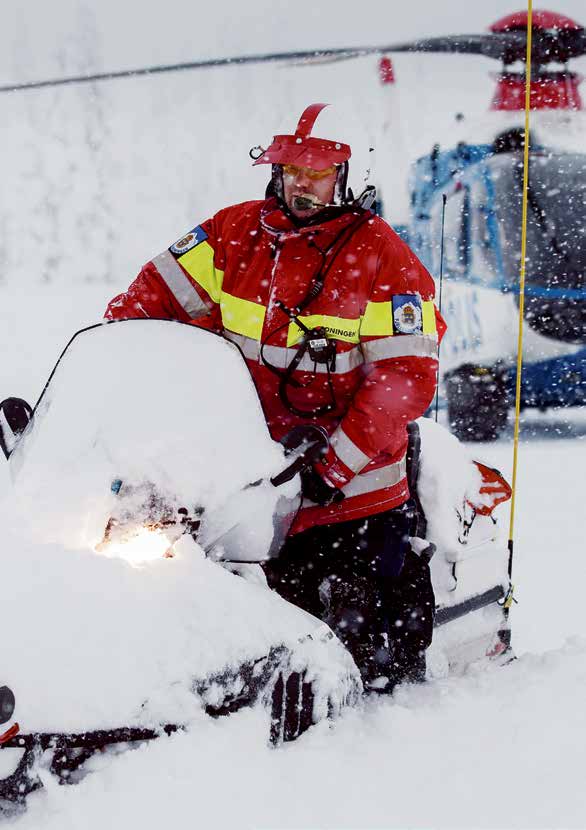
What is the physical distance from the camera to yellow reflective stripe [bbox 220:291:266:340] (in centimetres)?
294

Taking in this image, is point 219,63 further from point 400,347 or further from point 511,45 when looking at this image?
point 400,347

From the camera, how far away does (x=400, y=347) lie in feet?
9.22

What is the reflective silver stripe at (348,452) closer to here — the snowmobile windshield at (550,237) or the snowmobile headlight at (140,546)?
the snowmobile headlight at (140,546)

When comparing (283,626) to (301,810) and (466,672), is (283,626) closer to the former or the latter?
(301,810)

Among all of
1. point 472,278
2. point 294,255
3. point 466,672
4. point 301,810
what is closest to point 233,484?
point 301,810

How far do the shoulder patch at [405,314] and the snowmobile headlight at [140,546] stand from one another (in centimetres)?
106

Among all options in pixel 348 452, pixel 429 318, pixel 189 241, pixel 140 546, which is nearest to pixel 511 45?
pixel 189 241

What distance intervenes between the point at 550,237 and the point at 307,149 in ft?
19.3

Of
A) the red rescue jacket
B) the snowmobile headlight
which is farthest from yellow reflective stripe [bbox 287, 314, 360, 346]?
the snowmobile headlight

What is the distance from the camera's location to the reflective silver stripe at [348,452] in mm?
2703

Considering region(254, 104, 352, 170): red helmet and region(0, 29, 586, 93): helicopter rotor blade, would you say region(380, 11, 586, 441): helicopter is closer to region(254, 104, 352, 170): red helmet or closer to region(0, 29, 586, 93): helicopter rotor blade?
region(0, 29, 586, 93): helicopter rotor blade

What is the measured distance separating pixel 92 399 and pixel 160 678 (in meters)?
0.72

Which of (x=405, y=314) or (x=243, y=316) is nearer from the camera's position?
(x=405, y=314)

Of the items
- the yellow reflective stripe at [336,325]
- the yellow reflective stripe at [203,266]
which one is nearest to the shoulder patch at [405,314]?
the yellow reflective stripe at [336,325]
